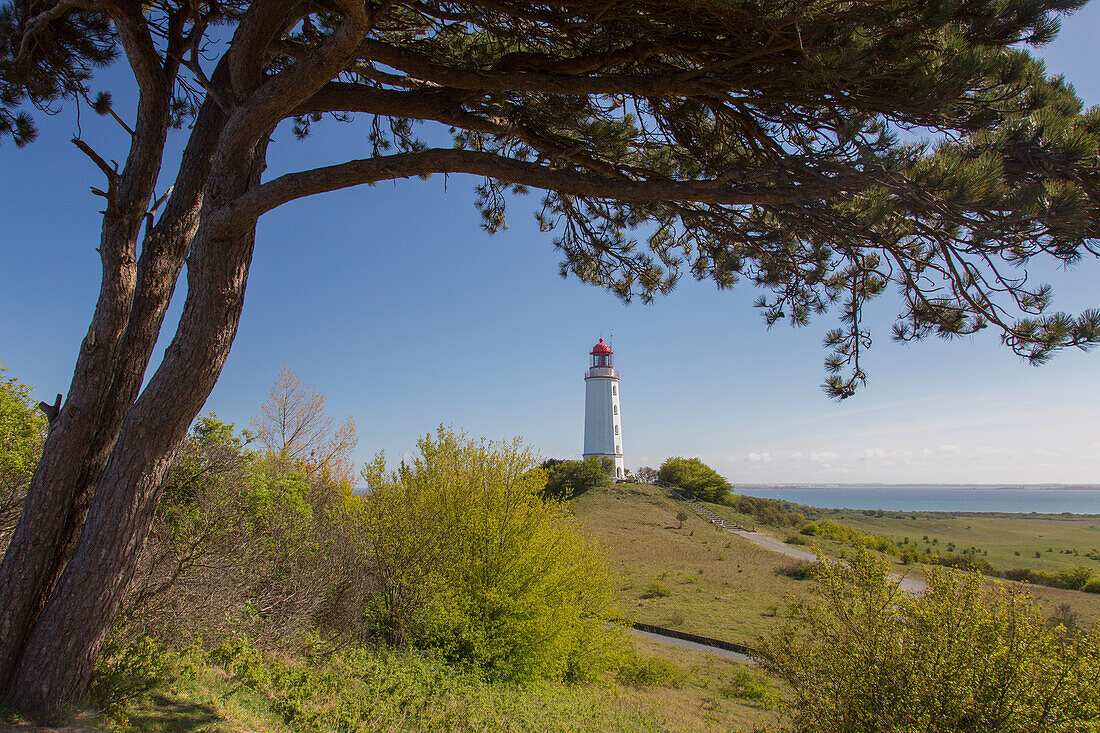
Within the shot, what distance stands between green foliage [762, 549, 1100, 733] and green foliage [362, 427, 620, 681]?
5065 mm

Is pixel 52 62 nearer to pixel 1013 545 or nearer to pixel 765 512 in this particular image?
pixel 765 512

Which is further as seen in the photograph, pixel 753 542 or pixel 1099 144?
pixel 753 542

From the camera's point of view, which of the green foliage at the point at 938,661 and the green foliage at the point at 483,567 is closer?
the green foliage at the point at 938,661

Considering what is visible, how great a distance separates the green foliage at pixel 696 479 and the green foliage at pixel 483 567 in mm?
40963

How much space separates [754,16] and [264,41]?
12.8 feet

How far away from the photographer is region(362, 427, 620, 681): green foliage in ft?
31.6

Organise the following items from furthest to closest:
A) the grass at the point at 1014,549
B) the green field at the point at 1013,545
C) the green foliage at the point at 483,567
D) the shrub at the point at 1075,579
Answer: the green field at the point at 1013,545 → the shrub at the point at 1075,579 → the grass at the point at 1014,549 → the green foliage at the point at 483,567

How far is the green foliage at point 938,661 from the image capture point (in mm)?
4648

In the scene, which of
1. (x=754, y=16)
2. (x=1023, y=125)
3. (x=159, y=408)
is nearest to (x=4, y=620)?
(x=159, y=408)

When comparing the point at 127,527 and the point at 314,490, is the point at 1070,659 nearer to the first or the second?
the point at 127,527

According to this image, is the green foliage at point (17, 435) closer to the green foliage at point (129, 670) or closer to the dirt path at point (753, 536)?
the green foliage at point (129, 670)

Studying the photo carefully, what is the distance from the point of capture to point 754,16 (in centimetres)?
416

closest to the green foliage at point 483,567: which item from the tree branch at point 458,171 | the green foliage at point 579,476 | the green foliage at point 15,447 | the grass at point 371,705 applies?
the grass at point 371,705

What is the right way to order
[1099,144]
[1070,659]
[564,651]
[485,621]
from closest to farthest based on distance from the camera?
[1099,144]
[1070,659]
[485,621]
[564,651]
